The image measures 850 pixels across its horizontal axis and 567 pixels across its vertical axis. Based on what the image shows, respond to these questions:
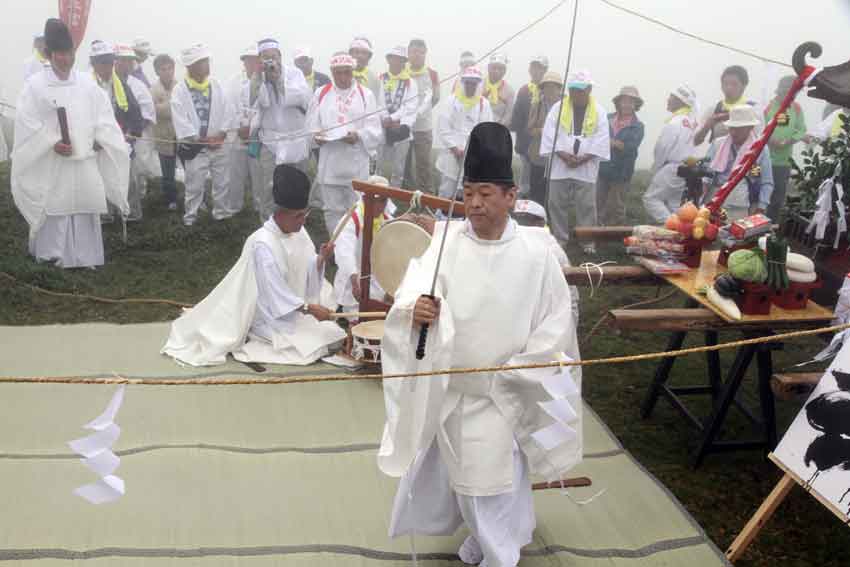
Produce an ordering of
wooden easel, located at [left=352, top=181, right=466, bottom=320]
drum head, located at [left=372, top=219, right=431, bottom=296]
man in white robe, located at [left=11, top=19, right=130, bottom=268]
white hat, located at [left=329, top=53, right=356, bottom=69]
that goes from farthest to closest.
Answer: white hat, located at [left=329, top=53, right=356, bottom=69] → man in white robe, located at [left=11, top=19, right=130, bottom=268] → drum head, located at [left=372, top=219, right=431, bottom=296] → wooden easel, located at [left=352, top=181, right=466, bottom=320]

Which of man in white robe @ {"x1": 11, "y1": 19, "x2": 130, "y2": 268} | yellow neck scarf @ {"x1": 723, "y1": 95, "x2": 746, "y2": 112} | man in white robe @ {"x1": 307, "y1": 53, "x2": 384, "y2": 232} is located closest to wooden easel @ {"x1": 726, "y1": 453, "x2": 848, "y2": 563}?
man in white robe @ {"x1": 307, "y1": 53, "x2": 384, "y2": 232}

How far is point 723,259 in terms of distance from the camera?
471cm

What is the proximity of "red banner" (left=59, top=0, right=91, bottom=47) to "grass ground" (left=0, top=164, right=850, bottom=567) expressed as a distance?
7.76ft

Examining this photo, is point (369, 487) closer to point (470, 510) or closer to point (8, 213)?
point (470, 510)

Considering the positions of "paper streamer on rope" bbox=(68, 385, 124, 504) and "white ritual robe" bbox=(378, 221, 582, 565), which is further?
"white ritual robe" bbox=(378, 221, 582, 565)

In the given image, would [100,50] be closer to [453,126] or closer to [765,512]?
[453,126]

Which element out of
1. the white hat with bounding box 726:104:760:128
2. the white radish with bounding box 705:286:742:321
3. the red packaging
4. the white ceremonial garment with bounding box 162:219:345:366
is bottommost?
the white ceremonial garment with bounding box 162:219:345:366

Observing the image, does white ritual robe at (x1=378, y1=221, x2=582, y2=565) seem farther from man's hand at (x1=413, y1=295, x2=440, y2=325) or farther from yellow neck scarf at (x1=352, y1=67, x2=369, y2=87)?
yellow neck scarf at (x1=352, y1=67, x2=369, y2=87)

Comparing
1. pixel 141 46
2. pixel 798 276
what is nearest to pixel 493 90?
pixel 141 46

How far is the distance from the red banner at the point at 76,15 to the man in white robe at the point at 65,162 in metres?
4.23

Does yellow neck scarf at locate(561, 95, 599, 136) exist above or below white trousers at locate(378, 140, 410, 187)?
above

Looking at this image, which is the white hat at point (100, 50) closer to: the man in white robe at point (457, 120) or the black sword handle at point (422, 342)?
the man in white robe at point (457, 120)

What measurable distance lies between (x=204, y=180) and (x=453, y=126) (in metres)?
3.13

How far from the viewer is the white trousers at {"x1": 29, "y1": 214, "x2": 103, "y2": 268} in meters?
7.70
